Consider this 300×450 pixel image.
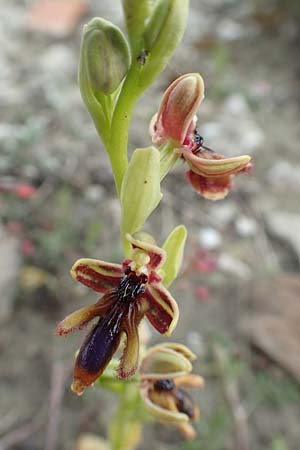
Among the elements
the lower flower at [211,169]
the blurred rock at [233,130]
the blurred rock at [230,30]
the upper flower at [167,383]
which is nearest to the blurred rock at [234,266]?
the blurred rock at [233,130]

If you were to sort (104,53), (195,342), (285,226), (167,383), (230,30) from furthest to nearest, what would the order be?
(230,30), (285,226), (195,342), (167,383), (104,53)

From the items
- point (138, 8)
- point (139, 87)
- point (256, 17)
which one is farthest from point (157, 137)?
point (256, 17)

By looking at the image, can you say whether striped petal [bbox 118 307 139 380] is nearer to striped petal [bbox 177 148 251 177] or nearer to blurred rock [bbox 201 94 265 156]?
striped petal [bbox 177 148 251 177]

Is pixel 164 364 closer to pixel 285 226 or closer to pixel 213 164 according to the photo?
pixel 213 164

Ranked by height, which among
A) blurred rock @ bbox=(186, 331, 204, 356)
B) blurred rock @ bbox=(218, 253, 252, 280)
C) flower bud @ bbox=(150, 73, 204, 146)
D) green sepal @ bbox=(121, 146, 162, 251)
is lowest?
blurred rock @ bbox=(186, 331, 204, 356)

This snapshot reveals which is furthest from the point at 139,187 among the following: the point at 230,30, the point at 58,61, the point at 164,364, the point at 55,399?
the point at 230,30

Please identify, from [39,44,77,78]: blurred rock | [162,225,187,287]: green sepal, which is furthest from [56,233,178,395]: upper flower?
[39,44,77,78]: blurred rock

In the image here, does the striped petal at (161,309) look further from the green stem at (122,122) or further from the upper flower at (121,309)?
the green stem at (122,122)
